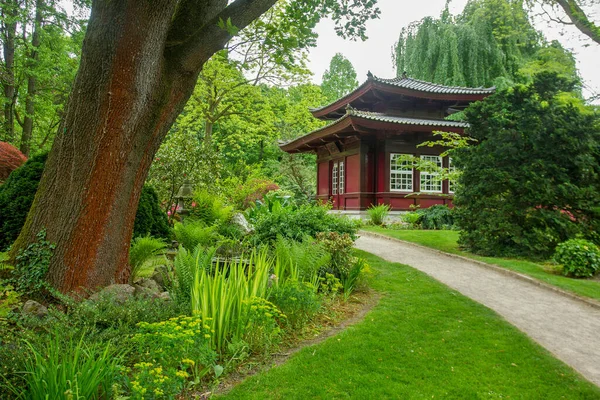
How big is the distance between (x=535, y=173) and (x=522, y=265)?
2126 mm

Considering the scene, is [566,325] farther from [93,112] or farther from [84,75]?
[84,75]

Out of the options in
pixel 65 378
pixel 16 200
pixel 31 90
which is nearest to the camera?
pixel 65 378

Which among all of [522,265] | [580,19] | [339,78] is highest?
[339,78]

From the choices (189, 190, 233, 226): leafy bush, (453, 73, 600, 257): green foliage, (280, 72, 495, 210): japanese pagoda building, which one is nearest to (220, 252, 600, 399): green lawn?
(189, 190, 233, 226): leafy bush

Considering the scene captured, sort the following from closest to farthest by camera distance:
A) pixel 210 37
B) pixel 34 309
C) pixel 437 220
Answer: pixel 34 309 < pixel 210 37 < pixel 437 220

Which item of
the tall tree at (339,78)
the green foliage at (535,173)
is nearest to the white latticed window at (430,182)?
the green foliage at (535,173)

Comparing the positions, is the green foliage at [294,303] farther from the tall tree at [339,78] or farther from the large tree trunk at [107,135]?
the tall tree at [339,78]

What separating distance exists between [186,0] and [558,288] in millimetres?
6739

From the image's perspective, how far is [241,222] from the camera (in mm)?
8430

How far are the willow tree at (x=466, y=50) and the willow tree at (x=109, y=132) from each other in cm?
1762

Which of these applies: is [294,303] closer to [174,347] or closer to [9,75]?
[174,347]

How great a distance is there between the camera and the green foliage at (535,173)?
27.3ft

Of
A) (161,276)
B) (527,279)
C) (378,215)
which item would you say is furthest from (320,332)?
(378,215)

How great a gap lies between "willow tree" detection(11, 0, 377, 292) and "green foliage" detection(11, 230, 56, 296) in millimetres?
69
